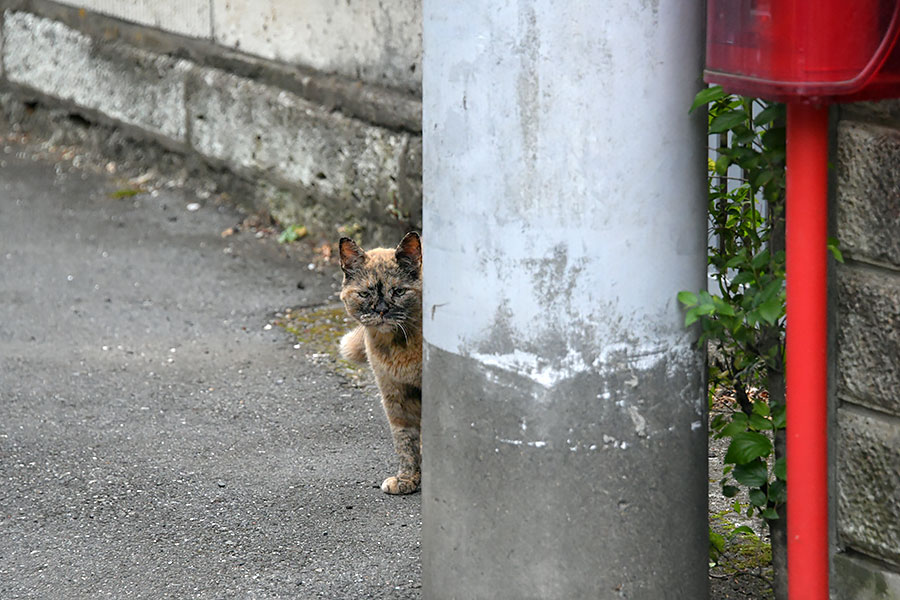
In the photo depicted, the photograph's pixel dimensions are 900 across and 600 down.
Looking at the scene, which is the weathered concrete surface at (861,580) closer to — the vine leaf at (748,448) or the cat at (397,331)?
the vine leaf at (748,448)

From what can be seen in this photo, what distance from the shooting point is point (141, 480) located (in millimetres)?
4707

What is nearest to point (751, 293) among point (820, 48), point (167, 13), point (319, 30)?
point (820, 48)

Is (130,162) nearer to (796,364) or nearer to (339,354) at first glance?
(339,354)

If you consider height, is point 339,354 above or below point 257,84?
below

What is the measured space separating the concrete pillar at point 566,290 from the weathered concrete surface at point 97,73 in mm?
5315

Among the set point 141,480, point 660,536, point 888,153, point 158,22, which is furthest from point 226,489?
point 158,22

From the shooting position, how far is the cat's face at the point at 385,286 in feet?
15.2

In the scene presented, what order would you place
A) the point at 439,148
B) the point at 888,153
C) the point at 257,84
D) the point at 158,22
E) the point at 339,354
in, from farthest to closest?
the point at 158,22
the point at 257,84
the point at 339,354
the point at 439,148
the point at 888,153

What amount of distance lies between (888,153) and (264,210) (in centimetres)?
524

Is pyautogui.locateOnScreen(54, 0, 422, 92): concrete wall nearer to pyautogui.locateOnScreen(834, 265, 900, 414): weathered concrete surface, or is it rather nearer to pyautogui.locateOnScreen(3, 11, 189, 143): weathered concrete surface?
pyautogui.locateOnScreen(3, 11, 189, 143): weathered concrete surface

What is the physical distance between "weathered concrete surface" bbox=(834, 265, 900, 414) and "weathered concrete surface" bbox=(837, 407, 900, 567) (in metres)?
0.05

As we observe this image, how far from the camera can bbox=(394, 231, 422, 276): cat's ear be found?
469cm

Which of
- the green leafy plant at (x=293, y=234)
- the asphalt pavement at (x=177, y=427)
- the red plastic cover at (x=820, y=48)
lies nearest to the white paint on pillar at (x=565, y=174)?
the red plastic cover at (x=820, y=48)

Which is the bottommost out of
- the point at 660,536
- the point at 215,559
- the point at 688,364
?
Result: the point at 215,559
